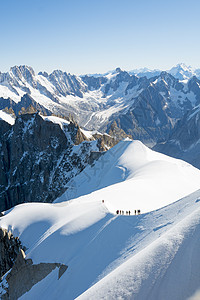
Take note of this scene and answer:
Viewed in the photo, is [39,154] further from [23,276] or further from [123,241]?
[123,241]

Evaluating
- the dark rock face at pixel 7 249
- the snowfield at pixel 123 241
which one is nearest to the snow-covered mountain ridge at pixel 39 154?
the snowfield at pixel 123 241

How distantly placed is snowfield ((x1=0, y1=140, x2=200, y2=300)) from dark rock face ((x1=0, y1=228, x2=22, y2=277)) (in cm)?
106

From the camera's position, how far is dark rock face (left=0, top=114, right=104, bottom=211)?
88250 mm

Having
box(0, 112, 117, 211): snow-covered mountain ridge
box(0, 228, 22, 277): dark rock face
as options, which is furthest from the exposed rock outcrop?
box(0, 112, 117, 211): snow-covered mountain ridge

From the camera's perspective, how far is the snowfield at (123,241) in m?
13.5

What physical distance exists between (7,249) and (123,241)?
21.4 metres

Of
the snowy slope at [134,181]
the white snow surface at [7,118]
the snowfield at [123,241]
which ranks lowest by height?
the snowy slope at [134,181]

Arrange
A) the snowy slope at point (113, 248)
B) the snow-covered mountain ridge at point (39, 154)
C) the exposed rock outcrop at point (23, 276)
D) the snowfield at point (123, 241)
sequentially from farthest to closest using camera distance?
the snow-covered mountain ridge at point (39, 154), the exposed rock outcrop at point (23, 276), the snowfield at point (123, 241), the snowy slope at point (113, 248)

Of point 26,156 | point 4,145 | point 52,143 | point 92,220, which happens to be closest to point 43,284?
point 92,220

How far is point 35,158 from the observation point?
10369cm

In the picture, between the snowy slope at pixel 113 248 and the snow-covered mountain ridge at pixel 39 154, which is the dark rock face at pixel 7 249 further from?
the snow-covered mountain ridge at pixel 39 154

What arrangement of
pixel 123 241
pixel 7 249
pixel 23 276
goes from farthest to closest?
pixel 7 249 < pixel 23 276 < pixel 123 241

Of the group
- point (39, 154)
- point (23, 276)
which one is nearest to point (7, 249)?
point (23, 276)

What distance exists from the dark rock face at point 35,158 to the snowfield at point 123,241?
44038 mm
